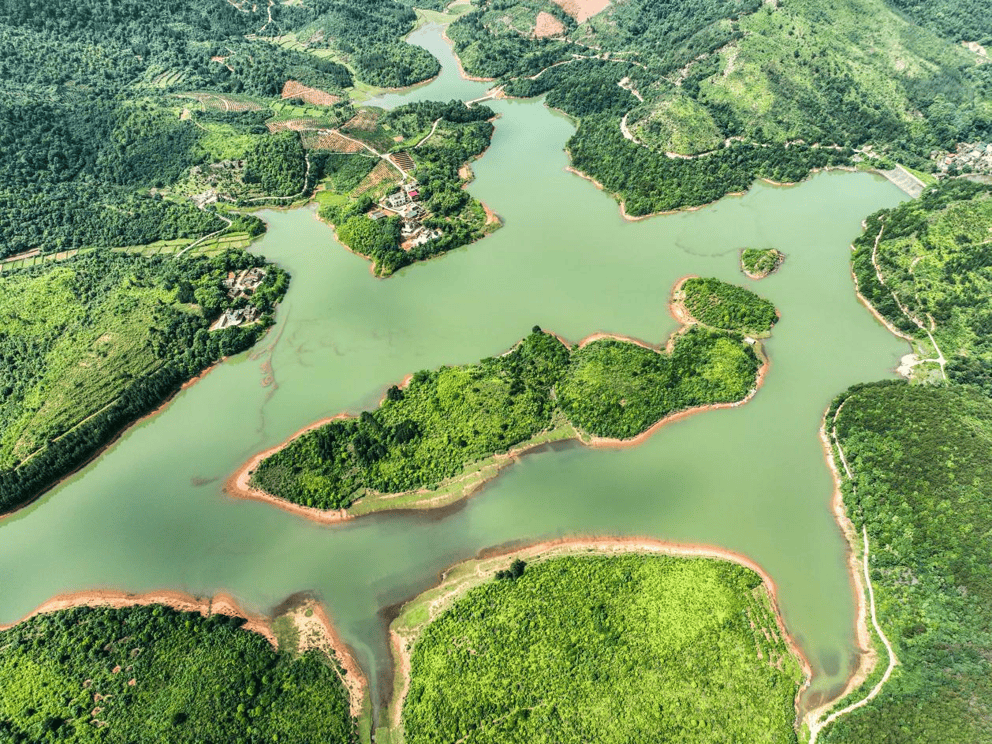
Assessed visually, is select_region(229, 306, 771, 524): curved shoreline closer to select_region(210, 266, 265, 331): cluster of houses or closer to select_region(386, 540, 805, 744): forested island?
select_region(386, 540, 805, 744): forested island

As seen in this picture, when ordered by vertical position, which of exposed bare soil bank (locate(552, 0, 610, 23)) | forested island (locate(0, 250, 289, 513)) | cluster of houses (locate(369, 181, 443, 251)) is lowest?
forested island (locate(0, 250, 289, 513))

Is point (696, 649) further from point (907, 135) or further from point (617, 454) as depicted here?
point (907, 135)

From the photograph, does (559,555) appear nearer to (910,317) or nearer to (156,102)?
(910,317)

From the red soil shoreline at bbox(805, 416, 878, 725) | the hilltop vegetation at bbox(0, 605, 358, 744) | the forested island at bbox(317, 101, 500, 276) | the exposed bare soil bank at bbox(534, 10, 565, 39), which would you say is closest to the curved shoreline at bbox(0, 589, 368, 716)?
the hilltop vegetation at bbox(0, 605, 358, 744)

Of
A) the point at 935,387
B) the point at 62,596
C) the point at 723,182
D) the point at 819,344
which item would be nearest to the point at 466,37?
the point at 723,182

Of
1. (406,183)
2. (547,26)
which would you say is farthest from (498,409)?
(547,26)

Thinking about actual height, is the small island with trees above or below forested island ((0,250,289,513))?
above

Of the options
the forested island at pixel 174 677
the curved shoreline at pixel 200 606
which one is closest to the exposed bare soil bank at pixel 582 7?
the curved shoreline at pixel 200 606
